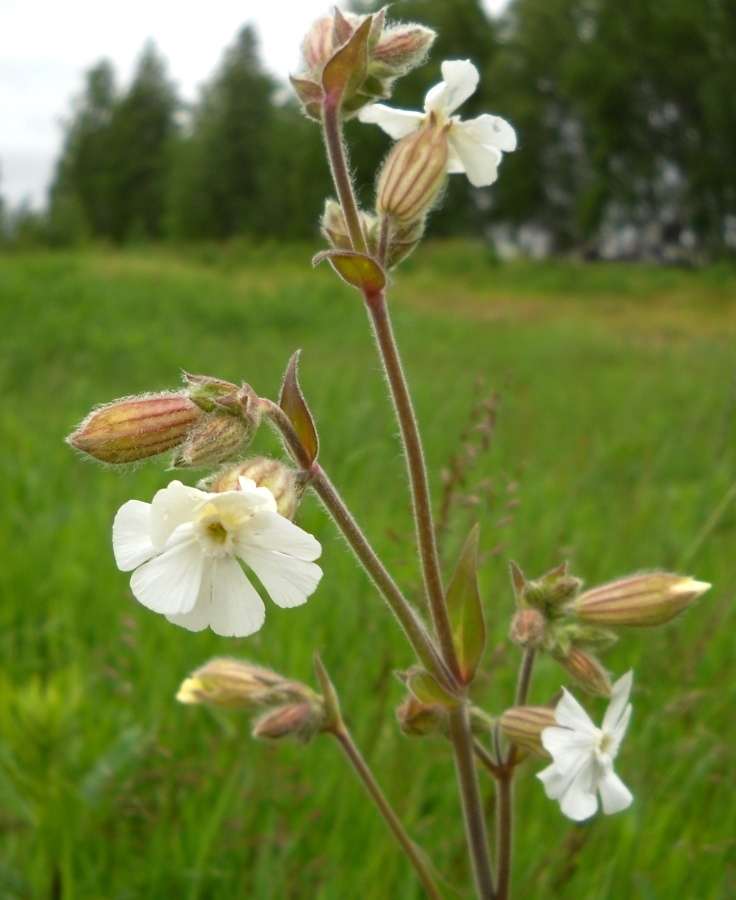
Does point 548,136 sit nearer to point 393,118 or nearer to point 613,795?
point 393,118

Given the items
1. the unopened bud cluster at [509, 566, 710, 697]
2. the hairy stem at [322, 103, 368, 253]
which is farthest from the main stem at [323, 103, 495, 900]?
the unopened bud cluster at [509, 566, 710, 697]

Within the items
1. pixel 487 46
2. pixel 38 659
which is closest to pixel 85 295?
pixel 38 659

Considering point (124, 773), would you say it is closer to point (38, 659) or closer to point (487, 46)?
point (38, 659)

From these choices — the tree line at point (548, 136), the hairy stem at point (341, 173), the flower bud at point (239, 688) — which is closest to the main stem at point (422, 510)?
the hairy stem at point (341, 173)

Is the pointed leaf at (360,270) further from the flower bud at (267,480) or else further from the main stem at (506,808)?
the main stem at (506,808)

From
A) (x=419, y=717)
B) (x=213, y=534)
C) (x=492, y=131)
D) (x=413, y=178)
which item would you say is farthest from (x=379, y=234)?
(x=419, y=717)
